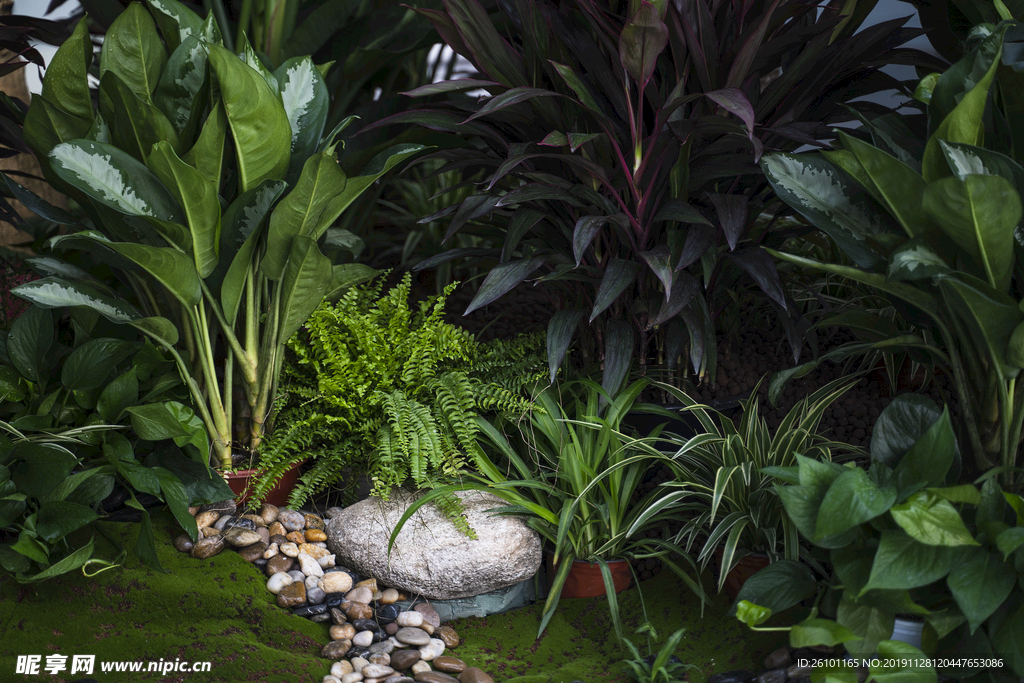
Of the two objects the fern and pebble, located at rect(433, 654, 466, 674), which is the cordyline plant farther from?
pebble, located at rect(433, 654, 466, 674)

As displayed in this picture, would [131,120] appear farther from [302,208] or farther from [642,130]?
[642,130]

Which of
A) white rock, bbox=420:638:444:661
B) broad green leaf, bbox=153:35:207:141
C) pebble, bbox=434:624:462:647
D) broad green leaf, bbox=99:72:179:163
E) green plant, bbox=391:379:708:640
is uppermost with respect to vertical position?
broad green leaf, bbox=153:35:207:141

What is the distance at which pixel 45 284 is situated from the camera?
1.25m

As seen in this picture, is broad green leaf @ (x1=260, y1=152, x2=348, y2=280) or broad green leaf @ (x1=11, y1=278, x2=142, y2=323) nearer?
broad green leaf @ (x1=11, y1=278, x2=142, y2=323)

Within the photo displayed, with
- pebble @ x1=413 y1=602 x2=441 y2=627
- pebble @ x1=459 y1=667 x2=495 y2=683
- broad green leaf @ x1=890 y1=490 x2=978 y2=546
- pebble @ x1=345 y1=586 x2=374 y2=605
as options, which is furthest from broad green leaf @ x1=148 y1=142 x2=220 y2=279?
broad green leaf @ x1=890 y1=490 x2=978 y2=546

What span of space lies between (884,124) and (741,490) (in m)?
0.78

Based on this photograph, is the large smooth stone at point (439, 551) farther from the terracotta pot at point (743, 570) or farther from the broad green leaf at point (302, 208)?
the broad green leaf at point (302, 208)

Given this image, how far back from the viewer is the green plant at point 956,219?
99 cm

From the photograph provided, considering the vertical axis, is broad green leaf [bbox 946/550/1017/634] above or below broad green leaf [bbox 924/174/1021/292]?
below

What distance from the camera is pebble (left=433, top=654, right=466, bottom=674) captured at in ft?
3.99

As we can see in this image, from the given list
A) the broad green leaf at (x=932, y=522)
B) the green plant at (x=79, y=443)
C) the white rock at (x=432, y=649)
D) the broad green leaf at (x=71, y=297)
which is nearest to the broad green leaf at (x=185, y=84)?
the broad green leaf at (x=71, y=297)

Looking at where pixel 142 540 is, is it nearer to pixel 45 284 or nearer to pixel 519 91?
pixel 45 284

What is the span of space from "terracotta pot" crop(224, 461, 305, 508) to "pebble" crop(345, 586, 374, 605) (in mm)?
330

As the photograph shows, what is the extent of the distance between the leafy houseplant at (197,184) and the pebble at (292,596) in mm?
367
